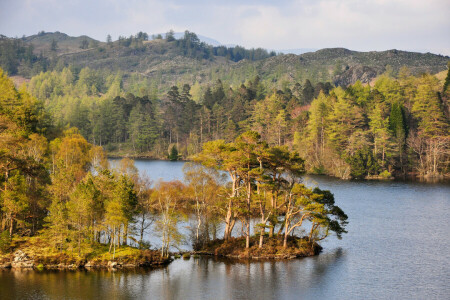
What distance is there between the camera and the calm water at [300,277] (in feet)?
136

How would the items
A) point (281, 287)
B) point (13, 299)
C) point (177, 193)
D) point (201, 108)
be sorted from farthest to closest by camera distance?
point (201, 108) < point (177, 193) < point (281, 287) < point (13, 299)

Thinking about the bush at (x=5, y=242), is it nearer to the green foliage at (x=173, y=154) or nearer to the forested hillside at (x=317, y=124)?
the forested hillside at (x=317, y=124)

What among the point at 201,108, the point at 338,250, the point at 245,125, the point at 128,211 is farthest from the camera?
the point at 201,108

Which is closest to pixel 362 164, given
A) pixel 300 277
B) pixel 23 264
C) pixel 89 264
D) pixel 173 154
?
pixel 173 154

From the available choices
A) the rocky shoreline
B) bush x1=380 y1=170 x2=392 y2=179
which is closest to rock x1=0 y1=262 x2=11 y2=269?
the rocky shoreline

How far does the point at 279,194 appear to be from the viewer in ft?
180

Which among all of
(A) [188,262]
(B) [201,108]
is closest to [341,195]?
(A) [188,262]

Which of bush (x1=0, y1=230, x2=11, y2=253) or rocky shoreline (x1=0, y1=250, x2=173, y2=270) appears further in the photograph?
bush (x1=0, y1=230, x2=11, y2=253)

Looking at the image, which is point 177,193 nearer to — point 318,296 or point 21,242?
point 21,242

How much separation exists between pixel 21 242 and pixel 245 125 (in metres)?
101

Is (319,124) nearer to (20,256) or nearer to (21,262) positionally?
(20,256)

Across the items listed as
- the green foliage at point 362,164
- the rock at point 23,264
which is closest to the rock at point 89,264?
the rock at point 23,264

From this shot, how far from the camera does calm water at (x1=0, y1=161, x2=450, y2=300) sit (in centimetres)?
4147

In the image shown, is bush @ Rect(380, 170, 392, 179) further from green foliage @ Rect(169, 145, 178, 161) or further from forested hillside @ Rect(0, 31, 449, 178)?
green foliage @ Rect(169, 145, 178, 161)
